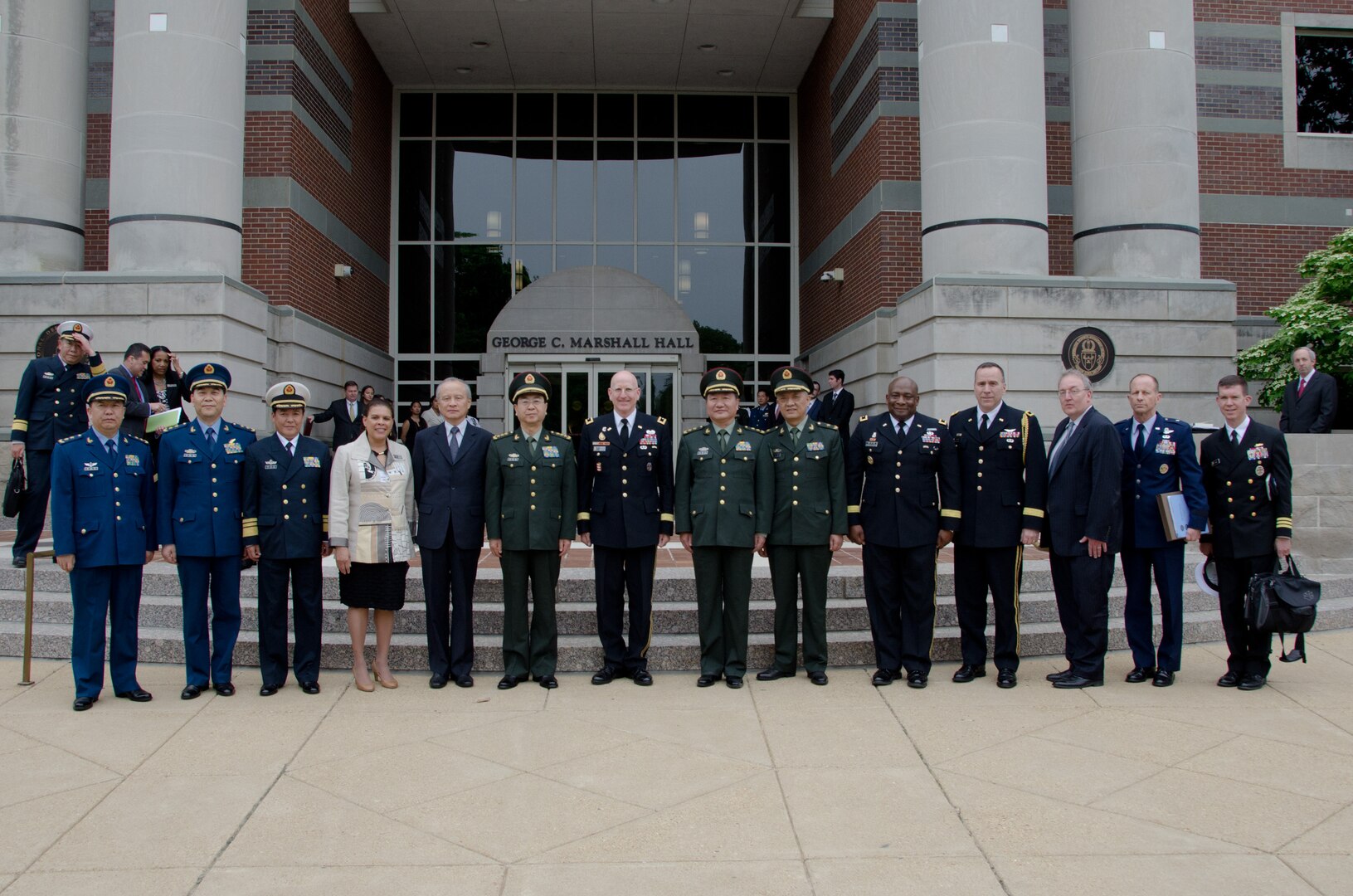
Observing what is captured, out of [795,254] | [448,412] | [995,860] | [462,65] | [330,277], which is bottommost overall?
[995,860]

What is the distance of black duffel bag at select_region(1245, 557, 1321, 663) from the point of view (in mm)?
5969

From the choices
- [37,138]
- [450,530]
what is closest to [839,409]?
[450,530]

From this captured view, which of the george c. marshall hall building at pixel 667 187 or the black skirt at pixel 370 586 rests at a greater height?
the george c. marshall hall building at pixel 667 187

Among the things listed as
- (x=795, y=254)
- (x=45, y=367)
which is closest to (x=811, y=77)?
(x=795, y=254)

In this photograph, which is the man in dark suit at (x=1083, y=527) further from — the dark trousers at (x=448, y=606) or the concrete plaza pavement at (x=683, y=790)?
the dark trousers at (x=448, y=606)

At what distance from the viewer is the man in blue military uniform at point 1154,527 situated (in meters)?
6.44

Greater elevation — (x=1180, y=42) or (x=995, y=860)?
(x=1180, y=42)

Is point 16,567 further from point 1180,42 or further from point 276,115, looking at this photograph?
point 1180,42

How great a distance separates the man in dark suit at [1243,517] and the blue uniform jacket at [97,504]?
6966 millimetres

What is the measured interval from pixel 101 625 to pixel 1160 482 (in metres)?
6.83

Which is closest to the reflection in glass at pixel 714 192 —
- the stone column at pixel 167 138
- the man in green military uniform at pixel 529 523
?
the stone column at pixel 167 138

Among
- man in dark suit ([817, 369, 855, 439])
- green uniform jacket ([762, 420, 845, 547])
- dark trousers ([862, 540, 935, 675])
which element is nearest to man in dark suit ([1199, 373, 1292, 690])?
dark trousers ([862, 540, 935, 675])

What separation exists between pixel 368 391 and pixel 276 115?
4561mm

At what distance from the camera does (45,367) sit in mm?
8680
